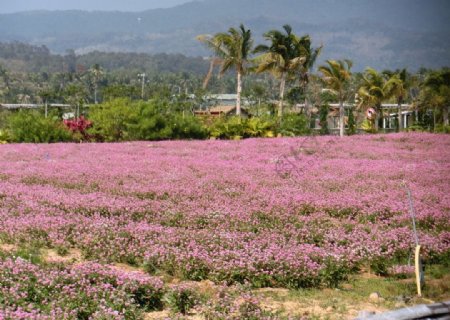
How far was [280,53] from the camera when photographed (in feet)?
167

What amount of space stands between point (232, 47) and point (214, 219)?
133 feet

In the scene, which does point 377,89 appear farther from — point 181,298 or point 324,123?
point 181,298

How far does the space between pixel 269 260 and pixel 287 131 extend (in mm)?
31750

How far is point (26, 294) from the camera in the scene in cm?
724

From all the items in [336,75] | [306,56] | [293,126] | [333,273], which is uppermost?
[306,56]

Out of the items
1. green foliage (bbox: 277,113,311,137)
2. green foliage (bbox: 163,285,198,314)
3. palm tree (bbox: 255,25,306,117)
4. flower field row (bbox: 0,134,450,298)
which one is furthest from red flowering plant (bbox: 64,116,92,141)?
green foliage (bbox: 163,285,198,314)

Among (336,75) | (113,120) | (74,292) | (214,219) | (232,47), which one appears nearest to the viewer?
(74,292)

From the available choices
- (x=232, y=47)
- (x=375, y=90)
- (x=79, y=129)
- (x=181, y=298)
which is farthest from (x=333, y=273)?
(x=375, y=90)

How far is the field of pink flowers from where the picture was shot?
338 inches

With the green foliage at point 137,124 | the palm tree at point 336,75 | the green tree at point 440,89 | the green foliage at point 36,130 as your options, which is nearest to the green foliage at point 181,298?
the green tree at point 440,89

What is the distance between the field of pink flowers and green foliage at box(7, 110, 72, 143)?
45.5ft

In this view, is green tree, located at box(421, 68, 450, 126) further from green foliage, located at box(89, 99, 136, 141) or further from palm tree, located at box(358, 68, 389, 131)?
green foliage, located at box(89, 99, 136, 141)

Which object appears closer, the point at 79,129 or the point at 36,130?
the point at 36,130

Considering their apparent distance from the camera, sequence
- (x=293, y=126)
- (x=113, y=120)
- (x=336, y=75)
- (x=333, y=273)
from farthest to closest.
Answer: (x=336, y=75), (x=293, y=126), (x=113, y=120), (x=333, y=273)
